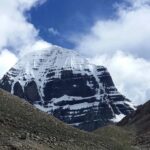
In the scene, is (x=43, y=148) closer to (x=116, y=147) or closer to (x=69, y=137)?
(x=69, y=137)

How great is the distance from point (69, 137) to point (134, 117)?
527ft

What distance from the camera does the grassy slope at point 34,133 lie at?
35125 millimetres

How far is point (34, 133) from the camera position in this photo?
1465 inches

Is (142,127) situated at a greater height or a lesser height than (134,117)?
lesser

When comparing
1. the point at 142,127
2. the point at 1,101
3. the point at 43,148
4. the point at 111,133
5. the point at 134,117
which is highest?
the point at 134,117

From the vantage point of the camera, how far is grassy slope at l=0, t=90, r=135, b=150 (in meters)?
35.1

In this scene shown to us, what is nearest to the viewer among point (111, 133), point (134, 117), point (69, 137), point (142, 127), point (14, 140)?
point (14, 140)

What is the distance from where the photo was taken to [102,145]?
4216 cm

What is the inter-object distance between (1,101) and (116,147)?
8816 millimetres

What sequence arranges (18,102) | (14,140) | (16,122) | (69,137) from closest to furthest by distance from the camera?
(14,140)
(16,122)
(69,137)
(18,102)

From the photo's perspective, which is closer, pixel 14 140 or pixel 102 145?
pixel 14 140

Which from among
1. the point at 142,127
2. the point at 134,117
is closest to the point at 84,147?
the point at 142,127

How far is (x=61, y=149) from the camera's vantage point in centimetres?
3684

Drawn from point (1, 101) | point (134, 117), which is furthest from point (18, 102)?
point (134, 117)
